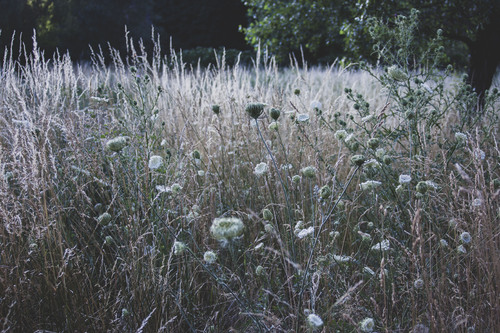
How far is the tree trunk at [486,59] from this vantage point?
4484mm

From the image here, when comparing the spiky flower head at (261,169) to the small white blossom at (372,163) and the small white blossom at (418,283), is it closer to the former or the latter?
the small white blossom at (372,163)

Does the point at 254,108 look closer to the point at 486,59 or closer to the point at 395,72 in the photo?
the point at 395,72

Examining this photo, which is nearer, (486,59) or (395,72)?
(395,72)

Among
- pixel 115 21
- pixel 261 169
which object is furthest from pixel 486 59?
pixel 115 21

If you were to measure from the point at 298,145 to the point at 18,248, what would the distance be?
70.5 inches

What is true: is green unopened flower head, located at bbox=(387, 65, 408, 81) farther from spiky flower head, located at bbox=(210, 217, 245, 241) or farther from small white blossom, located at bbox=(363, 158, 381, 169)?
spiky flower head, located at bbox=(210, 217, 245, 241)

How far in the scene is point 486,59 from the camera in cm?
452

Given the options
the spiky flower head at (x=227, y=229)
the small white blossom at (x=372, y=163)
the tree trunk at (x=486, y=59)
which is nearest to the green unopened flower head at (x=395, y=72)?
the small white blossom at (x=372, y=163)

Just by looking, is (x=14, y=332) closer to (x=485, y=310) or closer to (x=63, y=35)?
(x=485, y=310)

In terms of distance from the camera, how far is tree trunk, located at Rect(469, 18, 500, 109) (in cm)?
448

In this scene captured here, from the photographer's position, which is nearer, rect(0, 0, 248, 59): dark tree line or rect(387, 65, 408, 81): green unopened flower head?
rect(387, 65, 408, 81): green unopened flower head

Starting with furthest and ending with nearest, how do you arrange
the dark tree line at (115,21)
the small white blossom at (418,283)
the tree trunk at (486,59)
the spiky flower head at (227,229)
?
the dark tree line at (115,21)
the tree trunk at (486,59)
the small white blossom at (418,283)
the spiky flower head at (227,229)

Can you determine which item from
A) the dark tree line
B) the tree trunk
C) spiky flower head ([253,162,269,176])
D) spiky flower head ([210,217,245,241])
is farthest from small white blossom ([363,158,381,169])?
the dark tree line

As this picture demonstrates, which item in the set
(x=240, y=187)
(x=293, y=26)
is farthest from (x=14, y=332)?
(x=293, y=26)
